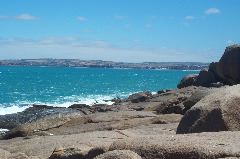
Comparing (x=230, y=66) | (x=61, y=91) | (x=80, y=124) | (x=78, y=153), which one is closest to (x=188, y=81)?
(x=230, y=66)

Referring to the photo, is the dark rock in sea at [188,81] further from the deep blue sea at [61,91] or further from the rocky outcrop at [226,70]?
the deep blue sea at [61,91]

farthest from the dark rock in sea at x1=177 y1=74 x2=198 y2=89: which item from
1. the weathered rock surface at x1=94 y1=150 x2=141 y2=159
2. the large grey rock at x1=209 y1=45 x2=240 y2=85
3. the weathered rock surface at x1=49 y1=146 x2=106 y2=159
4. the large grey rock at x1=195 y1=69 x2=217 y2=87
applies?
the weathered rock surface at x1=94 y1=150 x2=141 y2=159

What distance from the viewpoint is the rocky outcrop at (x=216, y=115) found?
10.4 meters

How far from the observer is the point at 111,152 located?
768cm

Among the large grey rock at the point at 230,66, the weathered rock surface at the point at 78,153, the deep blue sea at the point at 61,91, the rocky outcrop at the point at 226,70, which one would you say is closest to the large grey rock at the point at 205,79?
the rocky outcrop at the point at 226,70

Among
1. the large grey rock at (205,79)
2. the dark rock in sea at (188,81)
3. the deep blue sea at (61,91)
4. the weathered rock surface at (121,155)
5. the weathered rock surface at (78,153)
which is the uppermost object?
the weathered rock surface at (121,155)

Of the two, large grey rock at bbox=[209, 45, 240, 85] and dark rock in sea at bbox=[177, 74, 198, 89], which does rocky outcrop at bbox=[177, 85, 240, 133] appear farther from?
dark rock in sea at bbox=[177, 74, 198, 89]

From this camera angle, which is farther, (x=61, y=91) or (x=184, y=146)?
(x=61, y=91)

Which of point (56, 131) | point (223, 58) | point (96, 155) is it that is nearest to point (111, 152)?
point (96, 155)

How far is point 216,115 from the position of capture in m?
10.4

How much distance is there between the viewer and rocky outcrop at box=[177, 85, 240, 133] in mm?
10398

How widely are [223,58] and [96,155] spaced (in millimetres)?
32857

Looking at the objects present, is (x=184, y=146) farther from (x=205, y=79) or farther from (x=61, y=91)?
(x=61, y=91)

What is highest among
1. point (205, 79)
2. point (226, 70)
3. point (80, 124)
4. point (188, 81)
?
point (226, 70)
